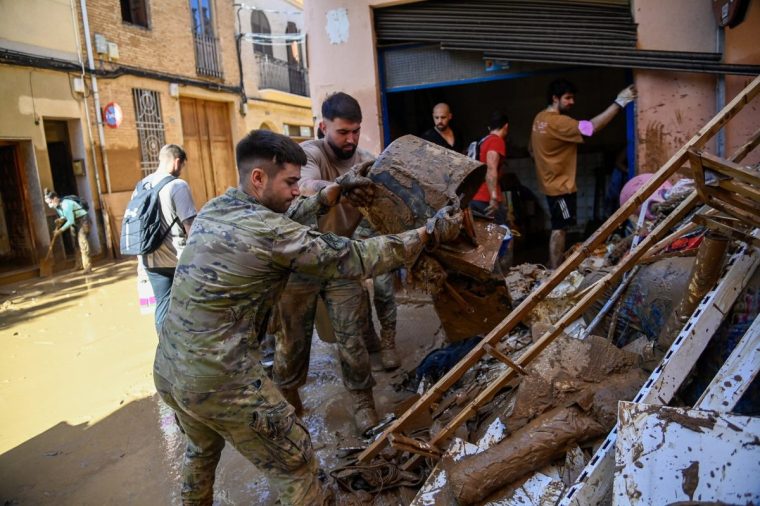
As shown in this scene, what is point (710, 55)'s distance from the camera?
5.16m

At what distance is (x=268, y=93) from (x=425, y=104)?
37.8 ft

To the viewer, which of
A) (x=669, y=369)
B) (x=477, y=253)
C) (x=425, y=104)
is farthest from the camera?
(x=425, y=104)

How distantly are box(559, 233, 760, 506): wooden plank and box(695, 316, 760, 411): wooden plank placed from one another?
0.58 ft

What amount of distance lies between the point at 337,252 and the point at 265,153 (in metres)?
0.51

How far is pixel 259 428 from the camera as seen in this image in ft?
7.09

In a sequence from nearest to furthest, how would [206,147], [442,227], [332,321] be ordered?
[442,227], [332,321], [206,147]

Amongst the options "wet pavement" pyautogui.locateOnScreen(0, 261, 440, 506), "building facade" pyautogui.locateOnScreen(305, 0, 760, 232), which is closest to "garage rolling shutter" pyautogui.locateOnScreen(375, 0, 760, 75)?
"building facade" pyautogui.locateOnScreen(305, 0, 760, 232)

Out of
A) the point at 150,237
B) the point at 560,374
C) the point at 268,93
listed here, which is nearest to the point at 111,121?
the point at 268,93

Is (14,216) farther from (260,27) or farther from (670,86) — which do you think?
(670,86)

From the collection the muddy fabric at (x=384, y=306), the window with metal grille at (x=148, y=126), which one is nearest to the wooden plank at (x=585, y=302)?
the muddy fabric at (x=384, y=306)

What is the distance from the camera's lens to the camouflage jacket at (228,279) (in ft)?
7.05

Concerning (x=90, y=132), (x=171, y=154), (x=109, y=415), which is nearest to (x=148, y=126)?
(x=90, y=132)

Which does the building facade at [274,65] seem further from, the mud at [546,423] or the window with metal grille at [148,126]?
the mud at [546,423]

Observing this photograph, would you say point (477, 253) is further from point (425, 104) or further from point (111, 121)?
point (111, 121)
